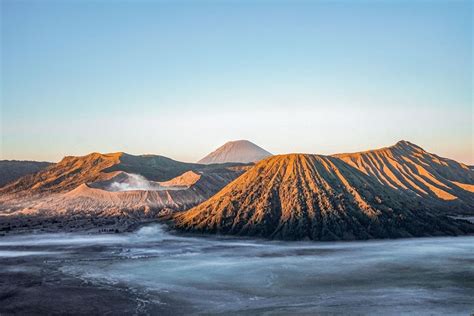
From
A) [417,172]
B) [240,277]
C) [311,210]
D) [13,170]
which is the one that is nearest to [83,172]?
[13,170]

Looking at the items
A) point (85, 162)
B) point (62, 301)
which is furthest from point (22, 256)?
point (85, 162)

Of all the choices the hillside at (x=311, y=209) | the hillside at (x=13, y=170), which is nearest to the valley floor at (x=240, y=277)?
the hillside at (x=311, y=209)

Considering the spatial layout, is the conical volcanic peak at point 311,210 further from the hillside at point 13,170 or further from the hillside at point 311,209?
the hillside at point 13,170

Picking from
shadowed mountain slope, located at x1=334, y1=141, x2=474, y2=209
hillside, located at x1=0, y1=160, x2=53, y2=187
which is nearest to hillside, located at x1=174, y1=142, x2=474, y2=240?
shadowed mountain slope, located at x1=334, y1=141, x2=474, y2=209

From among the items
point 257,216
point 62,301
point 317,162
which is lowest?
point 62,301

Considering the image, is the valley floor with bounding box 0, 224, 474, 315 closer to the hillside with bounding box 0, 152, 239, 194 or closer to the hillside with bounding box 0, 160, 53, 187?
the hillside with bounding box 0, 152, 239, 194

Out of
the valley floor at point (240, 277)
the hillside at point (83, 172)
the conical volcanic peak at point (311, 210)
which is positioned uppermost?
the hillside at point (83, 172)

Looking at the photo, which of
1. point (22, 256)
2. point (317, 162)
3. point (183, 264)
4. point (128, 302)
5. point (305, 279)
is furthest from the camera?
point (317, 162)

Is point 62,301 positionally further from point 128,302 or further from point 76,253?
point 76,253
